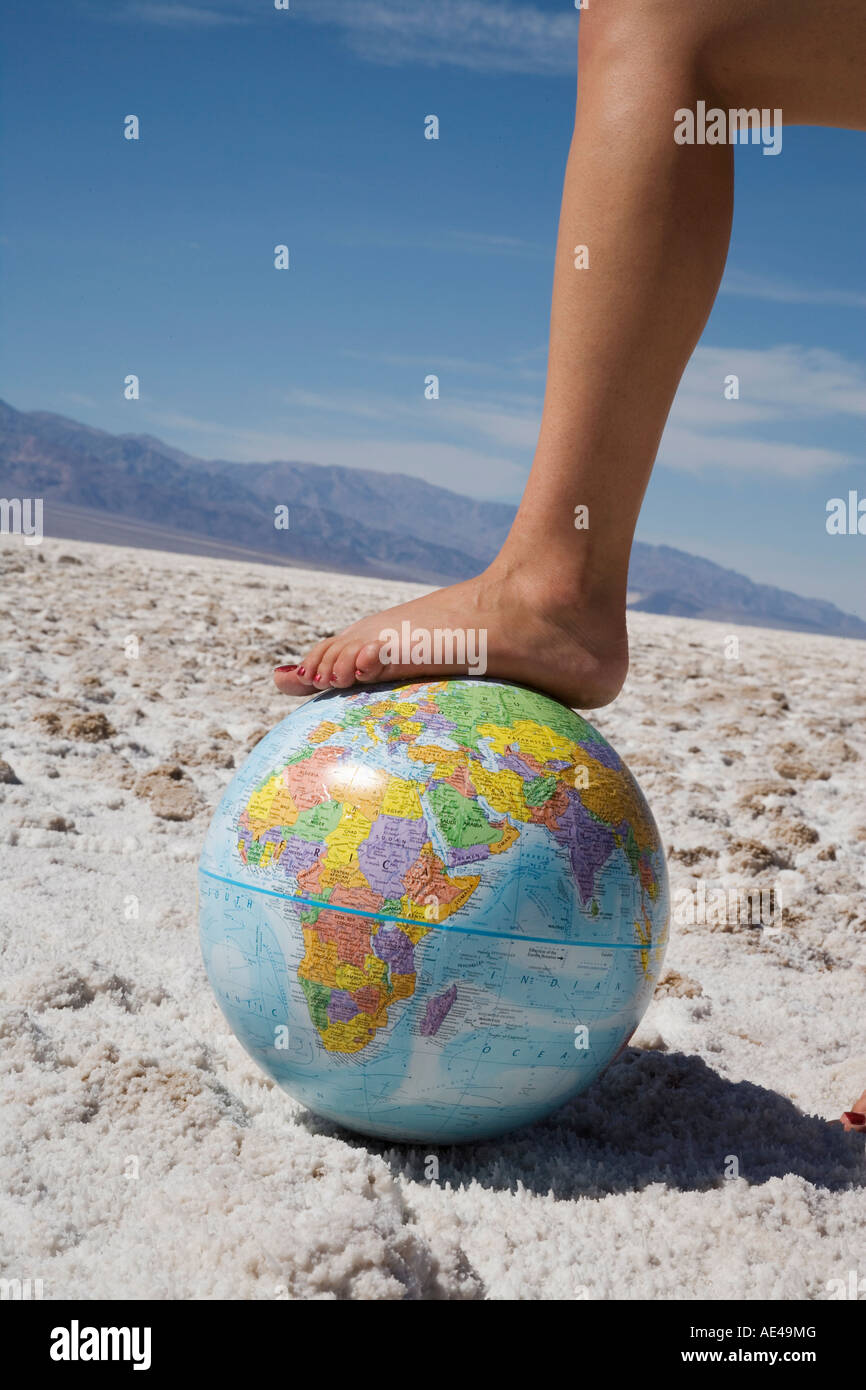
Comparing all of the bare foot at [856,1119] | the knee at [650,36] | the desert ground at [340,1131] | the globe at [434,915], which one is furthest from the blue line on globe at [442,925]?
the knee at [650,36]

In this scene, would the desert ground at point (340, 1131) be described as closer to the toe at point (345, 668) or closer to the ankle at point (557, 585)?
the toe at point (345, 668)

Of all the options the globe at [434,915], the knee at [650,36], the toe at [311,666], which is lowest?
the globe at [434,915]

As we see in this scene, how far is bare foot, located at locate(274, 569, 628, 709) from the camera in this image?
2146 millimetres

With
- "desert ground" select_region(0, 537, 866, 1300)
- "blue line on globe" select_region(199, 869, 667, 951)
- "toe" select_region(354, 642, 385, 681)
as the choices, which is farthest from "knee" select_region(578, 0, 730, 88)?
"desert ground" select_region(0, 537, 866, 1300)

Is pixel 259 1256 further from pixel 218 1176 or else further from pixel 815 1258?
pixel 815 1258

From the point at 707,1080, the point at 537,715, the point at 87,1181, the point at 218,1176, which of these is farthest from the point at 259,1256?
the point at 707,1080

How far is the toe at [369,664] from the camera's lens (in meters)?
2.17

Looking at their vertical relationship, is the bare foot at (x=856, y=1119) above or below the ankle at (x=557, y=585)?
below

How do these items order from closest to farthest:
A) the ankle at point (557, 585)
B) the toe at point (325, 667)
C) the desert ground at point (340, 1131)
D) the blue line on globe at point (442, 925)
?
1. the desert ground at point (340, 1131)
2. the blue line on globe at point (442, 925)
3. the ankle at point (557, 585)
4. the toe at point (325, 667)

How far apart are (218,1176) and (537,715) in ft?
3.16

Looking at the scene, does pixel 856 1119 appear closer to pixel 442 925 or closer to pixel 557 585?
pixel 442 925

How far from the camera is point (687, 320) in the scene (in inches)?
75.8

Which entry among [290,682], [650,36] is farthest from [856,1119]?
[650,36]

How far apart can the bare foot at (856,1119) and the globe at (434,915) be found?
0.50 meters
